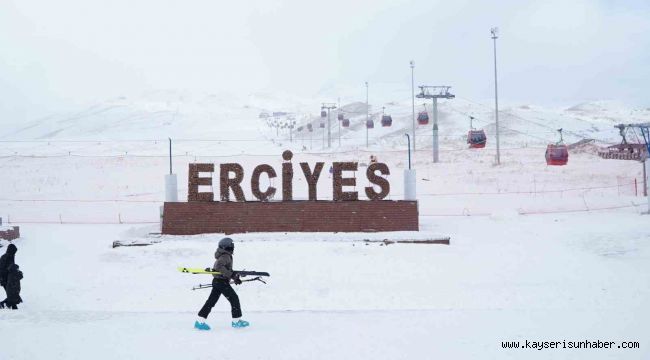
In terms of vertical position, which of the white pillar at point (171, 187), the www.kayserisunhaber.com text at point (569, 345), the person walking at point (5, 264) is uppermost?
the white pillar at point (171, 187)

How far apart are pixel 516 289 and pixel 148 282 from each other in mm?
9639

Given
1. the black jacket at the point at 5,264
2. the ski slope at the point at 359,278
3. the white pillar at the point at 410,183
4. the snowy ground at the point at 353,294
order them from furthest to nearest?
1. the white pillar at the point at 410,183
2. the black jacket at the point at 5,264
3. the ski slope at the point at 359,278
4. the snowy ground at the point at 353,294

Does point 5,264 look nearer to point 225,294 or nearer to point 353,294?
point 225,294

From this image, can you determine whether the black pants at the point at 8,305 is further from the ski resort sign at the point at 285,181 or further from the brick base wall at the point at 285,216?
the ski resort sign at the point at 285,181

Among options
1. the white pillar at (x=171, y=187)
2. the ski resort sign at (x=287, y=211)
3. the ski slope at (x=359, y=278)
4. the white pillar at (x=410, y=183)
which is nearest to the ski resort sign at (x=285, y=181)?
the ski resort sign at (x=287, y=211)

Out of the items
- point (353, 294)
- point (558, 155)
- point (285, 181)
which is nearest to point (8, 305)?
point (353, 294)

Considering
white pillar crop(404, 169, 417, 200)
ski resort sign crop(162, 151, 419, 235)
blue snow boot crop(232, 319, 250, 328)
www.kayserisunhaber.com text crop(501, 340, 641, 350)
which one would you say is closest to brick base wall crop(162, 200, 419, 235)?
ski resort sign crop(162, 151, 419, 235)

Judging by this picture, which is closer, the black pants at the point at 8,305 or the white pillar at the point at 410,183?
the black pants at the point at 8,305

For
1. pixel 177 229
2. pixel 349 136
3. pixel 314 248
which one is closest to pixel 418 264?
pixel 314 248

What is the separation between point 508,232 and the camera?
2336cm

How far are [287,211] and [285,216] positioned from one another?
20 cm

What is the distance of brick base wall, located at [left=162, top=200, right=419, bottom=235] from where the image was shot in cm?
2286

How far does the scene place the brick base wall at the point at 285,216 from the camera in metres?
22.9

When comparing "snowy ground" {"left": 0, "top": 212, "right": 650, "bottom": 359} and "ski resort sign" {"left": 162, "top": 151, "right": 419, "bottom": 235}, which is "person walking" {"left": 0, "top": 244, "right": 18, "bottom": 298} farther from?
"ski resort sign" {"left": 162, "top": 151, "right": 419, "bottom": 235}
